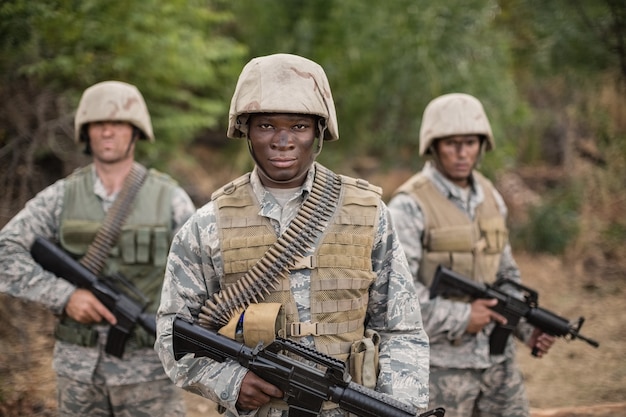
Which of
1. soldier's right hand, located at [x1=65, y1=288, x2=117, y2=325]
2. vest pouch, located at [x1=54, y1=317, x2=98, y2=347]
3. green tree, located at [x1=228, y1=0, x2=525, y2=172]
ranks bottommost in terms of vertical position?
vest pouch, located at [x1=54, y1=317, x2=98, y2=347]

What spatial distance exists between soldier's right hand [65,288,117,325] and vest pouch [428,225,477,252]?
2026 millimetres

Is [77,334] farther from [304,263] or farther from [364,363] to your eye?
[364,363]

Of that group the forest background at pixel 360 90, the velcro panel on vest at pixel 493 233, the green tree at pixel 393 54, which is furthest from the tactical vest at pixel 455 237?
the green tree at pixel 393 54

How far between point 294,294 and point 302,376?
348 millimetres

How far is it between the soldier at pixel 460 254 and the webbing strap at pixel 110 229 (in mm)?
1694

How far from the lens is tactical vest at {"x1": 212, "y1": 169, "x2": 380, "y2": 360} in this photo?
261 centimetres

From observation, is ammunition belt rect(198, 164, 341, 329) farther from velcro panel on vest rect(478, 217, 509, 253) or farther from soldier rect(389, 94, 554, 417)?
velcro panel on vest rect(478, 217, 509, 253)

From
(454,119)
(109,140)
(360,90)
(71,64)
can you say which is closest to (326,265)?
(454,119)

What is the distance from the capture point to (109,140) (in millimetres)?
4168

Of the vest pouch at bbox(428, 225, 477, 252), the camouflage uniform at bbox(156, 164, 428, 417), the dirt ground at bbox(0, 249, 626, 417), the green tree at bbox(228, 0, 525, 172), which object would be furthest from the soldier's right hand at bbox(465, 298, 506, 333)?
the green tree at bbox(228, 0, 525, 172)

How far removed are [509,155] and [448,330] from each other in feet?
21.4

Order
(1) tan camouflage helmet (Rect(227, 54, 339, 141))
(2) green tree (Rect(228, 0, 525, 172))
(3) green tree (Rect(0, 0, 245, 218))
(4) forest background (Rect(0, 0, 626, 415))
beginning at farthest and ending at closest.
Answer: (2) green tree (Rect(228, 0, 525, 172)), (4) forest background (Rect(0, 0, 626, 415)), (3) green tree (Rect(0, 0, 245, 218)), (1) tan camouflage helmet (Rect(227, 54, 339, 141))

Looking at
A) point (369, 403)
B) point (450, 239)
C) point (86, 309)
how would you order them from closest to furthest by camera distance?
point (369, 403), point (86, 309), point (450, 239)

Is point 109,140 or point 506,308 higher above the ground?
point 109,140
